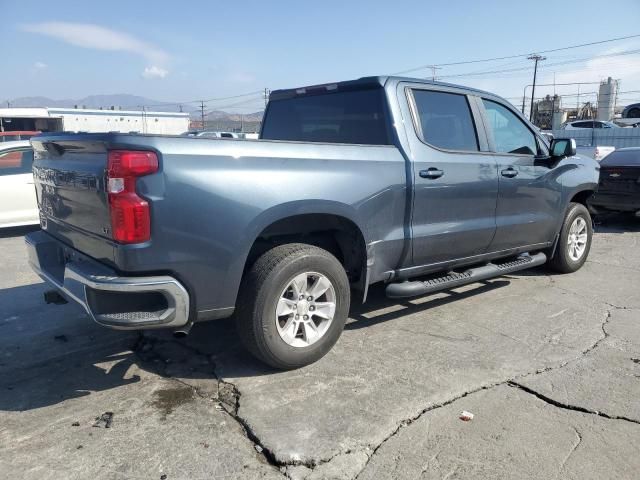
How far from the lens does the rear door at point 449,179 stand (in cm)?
424

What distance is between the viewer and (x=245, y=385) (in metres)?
3.44

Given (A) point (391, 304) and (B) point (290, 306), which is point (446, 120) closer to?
(A) point (391, 304)

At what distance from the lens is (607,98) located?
2211 inches

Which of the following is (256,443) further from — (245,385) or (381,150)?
(381,150)

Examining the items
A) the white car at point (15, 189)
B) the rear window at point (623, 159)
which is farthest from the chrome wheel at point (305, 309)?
the rear window at point (623, 159)

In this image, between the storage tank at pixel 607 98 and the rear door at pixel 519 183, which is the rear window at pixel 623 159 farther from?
the storage tank at pixel 607 98

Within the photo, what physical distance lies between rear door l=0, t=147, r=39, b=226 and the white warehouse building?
38.0 m

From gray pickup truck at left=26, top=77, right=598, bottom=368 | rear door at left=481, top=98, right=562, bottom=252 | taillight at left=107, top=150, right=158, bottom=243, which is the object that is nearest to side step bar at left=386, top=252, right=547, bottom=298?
gray pickup truck at left=26, top=77, right=598, bottom=368

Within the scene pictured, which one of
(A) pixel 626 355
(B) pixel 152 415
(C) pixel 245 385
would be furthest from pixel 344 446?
(A) pixel 626 355

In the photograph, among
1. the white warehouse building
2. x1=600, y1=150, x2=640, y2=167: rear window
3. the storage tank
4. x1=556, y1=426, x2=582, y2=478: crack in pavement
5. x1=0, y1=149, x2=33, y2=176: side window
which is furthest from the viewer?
the storage tank

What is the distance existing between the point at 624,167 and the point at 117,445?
31.2ft

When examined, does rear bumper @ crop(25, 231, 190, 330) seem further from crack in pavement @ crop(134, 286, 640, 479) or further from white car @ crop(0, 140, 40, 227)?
white car @ crop(0, 140, 40, 227)

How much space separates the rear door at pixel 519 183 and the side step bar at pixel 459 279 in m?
0.16

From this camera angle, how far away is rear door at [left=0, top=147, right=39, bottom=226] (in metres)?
8.52
